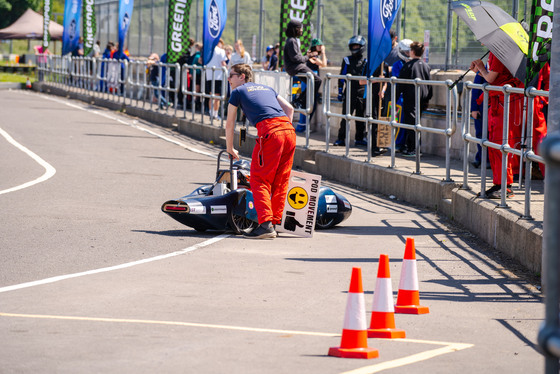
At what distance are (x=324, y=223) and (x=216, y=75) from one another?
14.0 meters

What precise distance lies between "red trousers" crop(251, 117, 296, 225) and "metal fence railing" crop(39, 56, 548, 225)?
1954mm

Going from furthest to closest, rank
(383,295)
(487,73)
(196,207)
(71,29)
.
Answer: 1. (71,29)
2. (487,73)
3. (196,207)
4. (383,295)

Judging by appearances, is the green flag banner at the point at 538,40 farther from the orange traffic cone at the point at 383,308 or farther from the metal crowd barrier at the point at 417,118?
the orange traffic cone at the point at 383,308

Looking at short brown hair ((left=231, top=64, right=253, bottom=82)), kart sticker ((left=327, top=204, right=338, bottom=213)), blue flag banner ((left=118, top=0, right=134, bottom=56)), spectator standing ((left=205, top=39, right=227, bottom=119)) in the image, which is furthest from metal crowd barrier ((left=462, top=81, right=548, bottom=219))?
blue flag banner ((left=118, top=0, right=134, bottom=56))

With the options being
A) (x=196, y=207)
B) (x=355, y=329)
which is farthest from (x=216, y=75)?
(x=355, y=329)

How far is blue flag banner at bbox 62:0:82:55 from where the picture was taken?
42.5 m

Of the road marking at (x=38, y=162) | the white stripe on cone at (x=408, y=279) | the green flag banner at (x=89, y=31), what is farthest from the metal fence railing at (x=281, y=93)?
the road marking at (x=38, y=162)

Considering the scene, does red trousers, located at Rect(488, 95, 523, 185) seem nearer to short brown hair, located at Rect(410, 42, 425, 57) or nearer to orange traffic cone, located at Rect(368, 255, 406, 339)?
orange traffic cone, located at Rect(368, 255, 406, 339)

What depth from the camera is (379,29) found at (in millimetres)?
16094

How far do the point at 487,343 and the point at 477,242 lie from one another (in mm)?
4073

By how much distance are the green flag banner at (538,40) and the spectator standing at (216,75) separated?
12.9 metres

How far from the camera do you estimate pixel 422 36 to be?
1880cm

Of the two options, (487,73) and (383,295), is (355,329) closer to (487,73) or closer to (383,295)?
(383,295)

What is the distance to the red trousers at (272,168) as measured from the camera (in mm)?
9953
